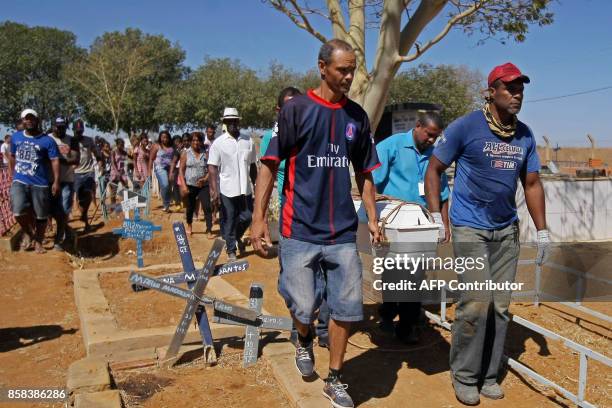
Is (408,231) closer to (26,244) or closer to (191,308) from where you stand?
(191,308)

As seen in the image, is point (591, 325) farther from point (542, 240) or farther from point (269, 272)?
point (269, 272)

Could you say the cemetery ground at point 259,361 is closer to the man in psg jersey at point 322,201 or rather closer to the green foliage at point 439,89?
the man in psg jersey at point 322,201

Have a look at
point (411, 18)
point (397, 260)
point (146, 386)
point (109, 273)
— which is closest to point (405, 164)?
point (397, 260)

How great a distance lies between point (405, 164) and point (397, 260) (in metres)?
0.86

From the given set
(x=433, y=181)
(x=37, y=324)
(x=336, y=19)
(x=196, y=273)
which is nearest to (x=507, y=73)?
(x=433, y=181)

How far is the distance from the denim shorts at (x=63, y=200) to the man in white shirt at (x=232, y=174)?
2762 mm

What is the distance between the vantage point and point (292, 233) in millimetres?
3334

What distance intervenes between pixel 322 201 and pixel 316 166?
21 cm

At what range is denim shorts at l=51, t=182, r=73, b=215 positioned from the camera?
8.64 meters

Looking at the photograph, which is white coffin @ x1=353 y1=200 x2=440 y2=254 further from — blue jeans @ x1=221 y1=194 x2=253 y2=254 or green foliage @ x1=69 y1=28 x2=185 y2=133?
green foliage @ x1=69 y1=28 x2=185 y2=133

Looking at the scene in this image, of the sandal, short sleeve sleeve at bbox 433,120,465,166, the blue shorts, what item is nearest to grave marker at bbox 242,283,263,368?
short sleeve sleeve at bbox 433,120,465,166

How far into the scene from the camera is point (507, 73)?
3.44 m

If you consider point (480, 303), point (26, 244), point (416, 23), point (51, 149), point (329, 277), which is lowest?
point (26, 244)

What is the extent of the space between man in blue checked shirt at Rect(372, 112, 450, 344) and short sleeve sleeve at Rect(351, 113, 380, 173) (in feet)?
3.19
